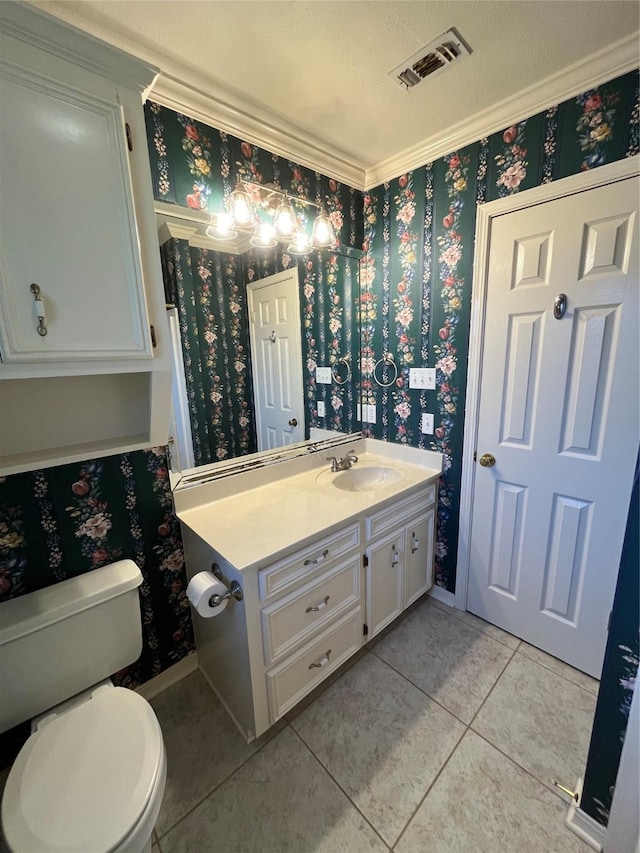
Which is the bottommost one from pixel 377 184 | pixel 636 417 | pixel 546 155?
pixel 636 417

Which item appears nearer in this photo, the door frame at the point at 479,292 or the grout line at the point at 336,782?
the grout line at the point at 336,782

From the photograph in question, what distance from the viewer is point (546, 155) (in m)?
1.40

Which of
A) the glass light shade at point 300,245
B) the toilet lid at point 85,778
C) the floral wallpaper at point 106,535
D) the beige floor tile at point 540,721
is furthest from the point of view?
the glass light shade at point 300,245

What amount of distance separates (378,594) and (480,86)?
2.18 meters

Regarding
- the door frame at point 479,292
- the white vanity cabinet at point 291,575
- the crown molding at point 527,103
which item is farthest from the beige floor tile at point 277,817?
the crown molding at point 527,103

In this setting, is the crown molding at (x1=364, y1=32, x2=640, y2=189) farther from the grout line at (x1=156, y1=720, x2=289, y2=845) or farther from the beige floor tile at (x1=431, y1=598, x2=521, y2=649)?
the grout line at (x1=156, y1=720, x2=289, y2=845)

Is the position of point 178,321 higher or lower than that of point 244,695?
higher

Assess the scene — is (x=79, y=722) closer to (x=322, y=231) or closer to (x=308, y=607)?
(x=308, y=607)

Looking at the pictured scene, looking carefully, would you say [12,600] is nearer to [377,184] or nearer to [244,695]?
[244,695]

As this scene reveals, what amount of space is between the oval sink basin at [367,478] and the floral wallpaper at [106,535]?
0.91 meters

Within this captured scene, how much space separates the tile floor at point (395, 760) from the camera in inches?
42.6

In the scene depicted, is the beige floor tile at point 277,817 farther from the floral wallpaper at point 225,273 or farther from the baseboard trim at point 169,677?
the floral wallpaper at point 225,273

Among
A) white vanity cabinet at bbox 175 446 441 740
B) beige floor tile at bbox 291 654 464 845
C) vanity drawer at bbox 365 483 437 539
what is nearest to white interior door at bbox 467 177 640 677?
vanity drawer at bbox 365 483 437 539

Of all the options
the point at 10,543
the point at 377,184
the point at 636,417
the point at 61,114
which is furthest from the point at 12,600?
the point at 377,184
